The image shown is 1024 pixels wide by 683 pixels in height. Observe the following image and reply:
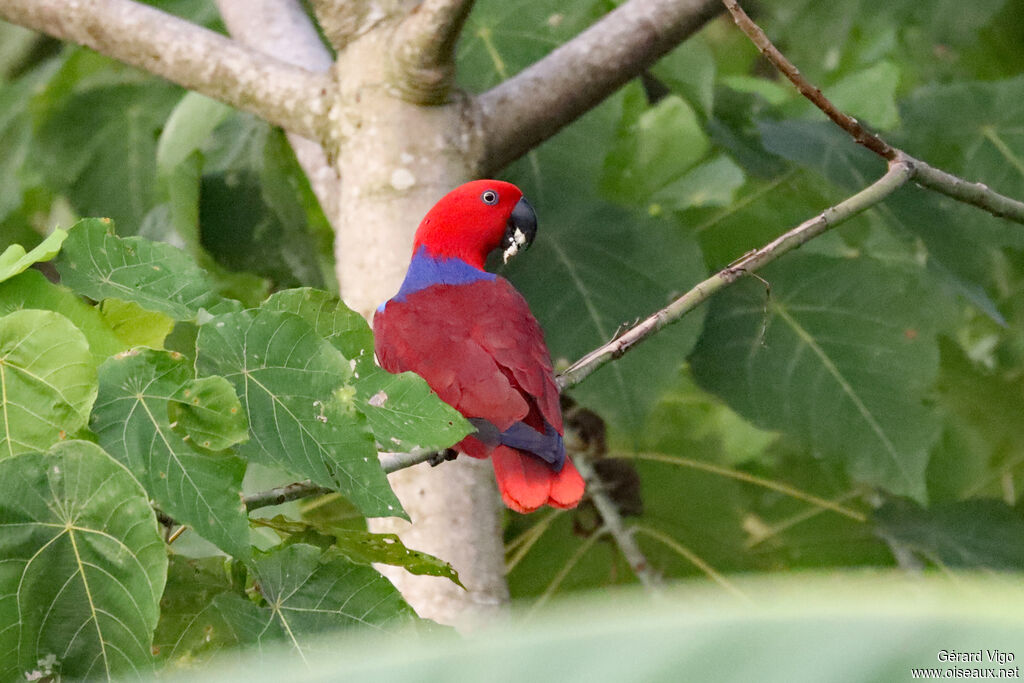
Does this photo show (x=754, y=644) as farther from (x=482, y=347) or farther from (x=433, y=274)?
(x=433, y=274)

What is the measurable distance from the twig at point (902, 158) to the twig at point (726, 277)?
0.21ft

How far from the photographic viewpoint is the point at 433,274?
1.38 m

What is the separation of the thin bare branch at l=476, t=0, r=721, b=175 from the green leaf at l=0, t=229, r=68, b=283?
688 mm

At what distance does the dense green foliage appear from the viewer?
2.60 feet

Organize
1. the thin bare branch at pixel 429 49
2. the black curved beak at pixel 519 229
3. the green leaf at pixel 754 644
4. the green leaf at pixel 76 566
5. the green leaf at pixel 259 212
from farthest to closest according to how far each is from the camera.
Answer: the green leaf at pixel 259 212 → the black curved beak at pixel 519 229 → the thin bare branch at pixel 429 49 → the green leaf at pixel 76 566 → the green leaf at pixel 754 644

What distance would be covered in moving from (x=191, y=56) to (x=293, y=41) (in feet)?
0.92

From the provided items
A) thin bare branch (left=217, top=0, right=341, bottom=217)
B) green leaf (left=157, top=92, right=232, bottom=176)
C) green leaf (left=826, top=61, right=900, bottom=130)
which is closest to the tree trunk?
thin bare branch (left=217, top=0, right=341, bottom=217)

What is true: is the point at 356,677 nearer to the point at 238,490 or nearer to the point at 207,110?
the point at 238,490

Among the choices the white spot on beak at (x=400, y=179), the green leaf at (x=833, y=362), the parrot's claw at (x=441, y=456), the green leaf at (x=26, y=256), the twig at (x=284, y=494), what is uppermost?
the green leaf at (x=26, y=256)

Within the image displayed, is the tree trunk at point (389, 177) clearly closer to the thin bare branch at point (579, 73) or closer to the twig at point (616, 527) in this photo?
the thin bare branch at point (579, 73)

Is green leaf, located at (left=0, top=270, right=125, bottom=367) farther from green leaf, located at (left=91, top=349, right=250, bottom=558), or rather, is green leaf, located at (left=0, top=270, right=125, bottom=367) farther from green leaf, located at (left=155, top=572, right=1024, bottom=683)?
green leaf, located at (left=155, top=572, right=1024, bottom=683)

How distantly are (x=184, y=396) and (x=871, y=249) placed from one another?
74.7 inches

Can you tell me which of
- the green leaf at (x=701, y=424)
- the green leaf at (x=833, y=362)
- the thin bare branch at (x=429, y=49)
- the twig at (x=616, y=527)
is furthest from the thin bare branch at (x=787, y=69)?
the green leaf at (x=701, y=424)

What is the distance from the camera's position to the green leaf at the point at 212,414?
2.60ft
